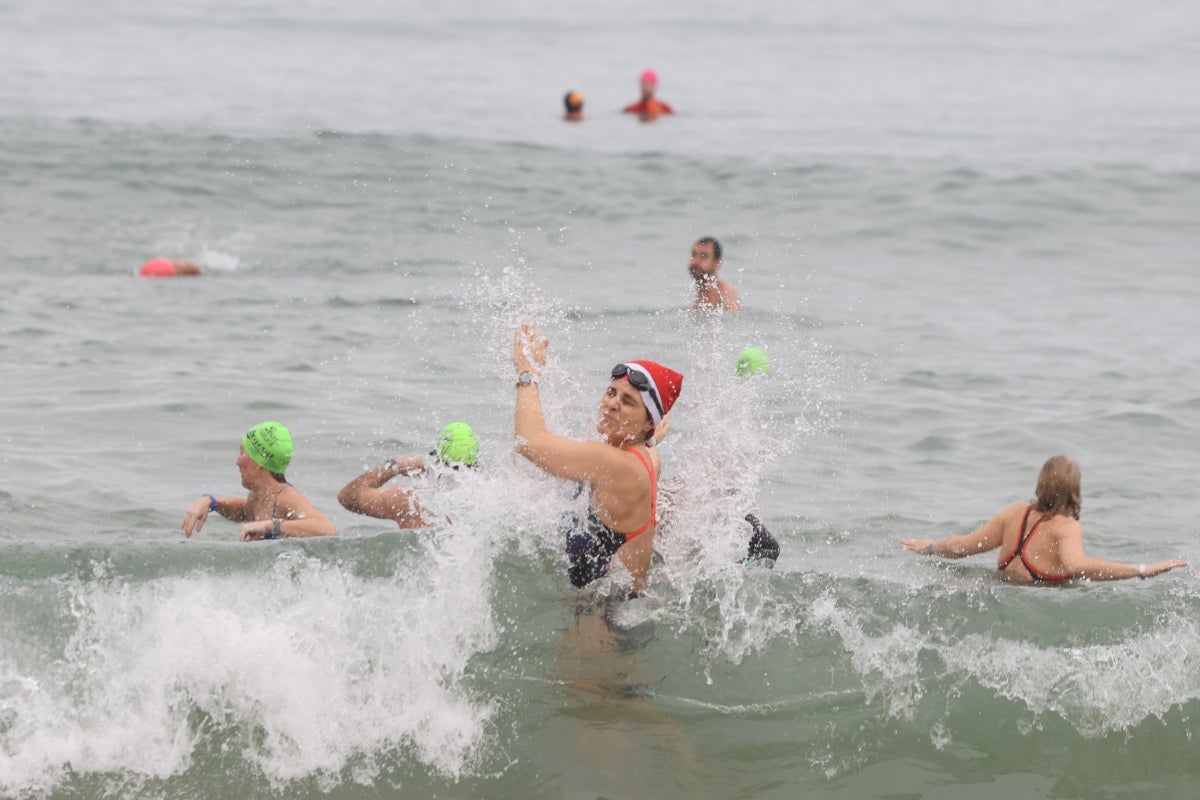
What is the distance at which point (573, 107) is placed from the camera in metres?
28.6

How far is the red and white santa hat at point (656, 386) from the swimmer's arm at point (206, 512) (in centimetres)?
293

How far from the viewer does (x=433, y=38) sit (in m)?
45.0

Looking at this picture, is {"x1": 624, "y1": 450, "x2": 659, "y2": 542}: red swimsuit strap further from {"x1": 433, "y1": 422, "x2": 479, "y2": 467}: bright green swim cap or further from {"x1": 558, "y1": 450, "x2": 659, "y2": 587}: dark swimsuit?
{"x1": 433, "y1": 422, "x2": 479, "y2": 467}: bright green swim cap

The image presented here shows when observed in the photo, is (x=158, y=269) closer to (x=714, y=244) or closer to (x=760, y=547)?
(x=714, y=244)

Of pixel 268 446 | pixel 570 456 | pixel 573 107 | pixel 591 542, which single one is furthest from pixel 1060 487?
pixel 573 107

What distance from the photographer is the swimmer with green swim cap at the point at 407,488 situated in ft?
27.4

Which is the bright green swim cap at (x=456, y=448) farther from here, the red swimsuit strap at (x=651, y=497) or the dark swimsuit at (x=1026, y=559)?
the dark swimsuit at (x=1026, y=559)

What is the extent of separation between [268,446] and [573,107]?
21122mm

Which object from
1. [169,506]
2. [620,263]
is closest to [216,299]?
[620,263]

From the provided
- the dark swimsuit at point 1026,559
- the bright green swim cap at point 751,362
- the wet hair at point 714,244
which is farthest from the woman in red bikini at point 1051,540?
the wet hair at point 714,244

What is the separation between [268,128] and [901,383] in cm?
1628

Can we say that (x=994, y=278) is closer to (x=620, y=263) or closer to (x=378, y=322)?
(x=620, y=263)

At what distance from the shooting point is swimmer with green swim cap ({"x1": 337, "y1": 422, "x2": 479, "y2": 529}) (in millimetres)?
8344

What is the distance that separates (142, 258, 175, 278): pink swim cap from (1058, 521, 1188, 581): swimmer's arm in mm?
12135
